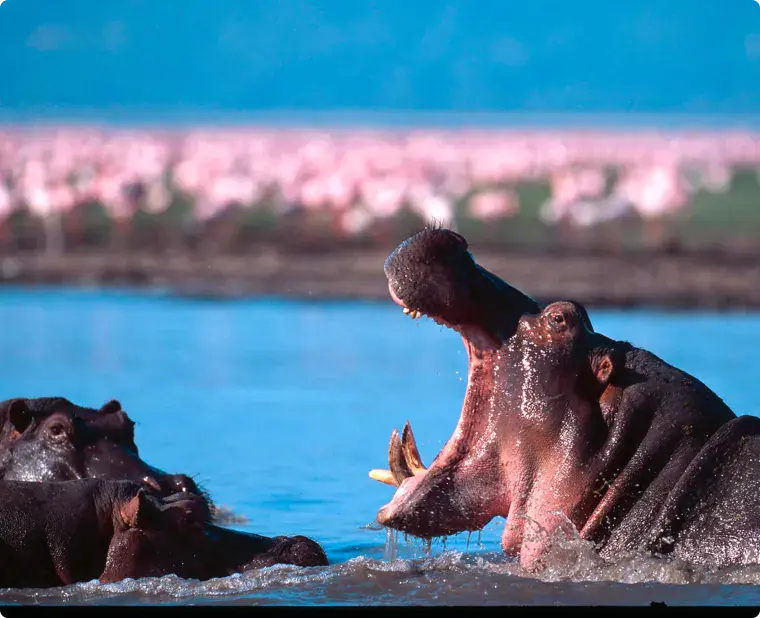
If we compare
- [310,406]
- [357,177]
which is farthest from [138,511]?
[357,177]

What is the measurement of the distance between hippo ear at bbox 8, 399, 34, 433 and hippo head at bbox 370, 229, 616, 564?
166 centimetres

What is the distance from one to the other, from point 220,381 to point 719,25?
69.8 feet

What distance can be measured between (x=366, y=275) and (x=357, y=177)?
5.96 meters

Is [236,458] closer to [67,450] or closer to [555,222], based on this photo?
[67,450]

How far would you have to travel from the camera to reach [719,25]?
31.1 meters

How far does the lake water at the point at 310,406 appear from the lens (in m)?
5.02

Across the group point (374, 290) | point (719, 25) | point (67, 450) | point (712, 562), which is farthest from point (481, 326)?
point (719, 25)

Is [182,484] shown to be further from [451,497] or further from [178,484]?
[451,497]

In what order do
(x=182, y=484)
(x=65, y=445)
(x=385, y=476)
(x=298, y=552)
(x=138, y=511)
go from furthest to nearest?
1. (x=65, y=445)
2. (x=182, y=484)
3. (x=298, y=552)
4. (x=385, y=476)
5. (x=138, y=511)

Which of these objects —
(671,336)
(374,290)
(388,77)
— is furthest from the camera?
(388,77)

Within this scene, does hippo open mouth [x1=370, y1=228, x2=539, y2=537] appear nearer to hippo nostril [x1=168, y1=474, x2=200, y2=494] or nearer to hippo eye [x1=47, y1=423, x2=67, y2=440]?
hippo nostril [x1=168, y1=474, x2=200, y2=494]

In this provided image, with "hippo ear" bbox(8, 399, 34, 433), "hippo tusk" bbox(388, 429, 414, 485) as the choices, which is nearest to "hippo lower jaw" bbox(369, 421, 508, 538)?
"hippo tusk" bbox(388, 429, 414, 485)

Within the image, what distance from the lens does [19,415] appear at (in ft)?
19.9

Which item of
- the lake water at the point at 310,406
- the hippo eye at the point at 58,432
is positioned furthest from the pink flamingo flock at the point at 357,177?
the hippo eye at the point at 58,432
